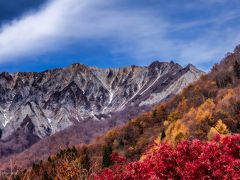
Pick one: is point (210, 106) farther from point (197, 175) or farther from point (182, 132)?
point (197, 175)

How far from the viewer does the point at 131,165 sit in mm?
21844

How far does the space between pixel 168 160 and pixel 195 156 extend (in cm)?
147

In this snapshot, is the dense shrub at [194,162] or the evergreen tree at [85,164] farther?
the evergreen tree at [85,164]

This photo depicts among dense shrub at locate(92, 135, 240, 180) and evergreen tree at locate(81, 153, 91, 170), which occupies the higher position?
evergreen tree at locate(81, 153, 91, 170)

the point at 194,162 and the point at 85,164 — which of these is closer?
the point at 194,162

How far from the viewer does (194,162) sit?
19.1 metres

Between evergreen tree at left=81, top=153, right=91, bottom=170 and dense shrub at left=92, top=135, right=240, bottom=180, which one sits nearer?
dense shrub at left=92, top=135, right=240, bottom=180

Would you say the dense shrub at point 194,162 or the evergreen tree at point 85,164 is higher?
the evergreen tree at point 85,164

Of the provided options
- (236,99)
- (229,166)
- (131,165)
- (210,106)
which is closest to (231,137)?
(229,166)

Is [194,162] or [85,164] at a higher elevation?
[85,164]

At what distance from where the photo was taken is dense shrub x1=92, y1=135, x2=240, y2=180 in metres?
18.6

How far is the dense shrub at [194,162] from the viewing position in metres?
18.6

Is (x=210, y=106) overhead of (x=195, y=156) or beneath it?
overhead

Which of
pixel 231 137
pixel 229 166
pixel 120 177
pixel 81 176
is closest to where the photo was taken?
pixel 229 166
